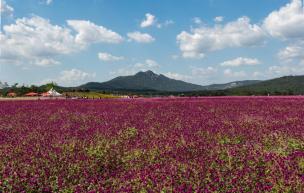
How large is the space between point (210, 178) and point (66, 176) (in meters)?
2.60

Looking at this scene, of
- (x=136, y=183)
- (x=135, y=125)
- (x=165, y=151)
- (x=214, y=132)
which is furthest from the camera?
(x=135, y=125)

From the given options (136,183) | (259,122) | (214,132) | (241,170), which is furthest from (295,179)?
(259,122)

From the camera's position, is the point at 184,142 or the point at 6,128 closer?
the point at 184,142

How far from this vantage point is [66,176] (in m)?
6.88

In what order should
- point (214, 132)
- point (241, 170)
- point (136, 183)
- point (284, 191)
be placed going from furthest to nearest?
point (214, 132), point (241, 170), point (136, 183), point (284, 191)

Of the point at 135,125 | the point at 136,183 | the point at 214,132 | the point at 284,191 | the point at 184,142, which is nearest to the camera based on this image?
the point at 284,191

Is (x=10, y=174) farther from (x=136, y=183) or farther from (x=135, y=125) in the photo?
(x=135, y=125)

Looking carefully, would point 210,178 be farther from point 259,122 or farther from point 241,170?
point 259,122

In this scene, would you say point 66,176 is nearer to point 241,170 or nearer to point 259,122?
point 241,170

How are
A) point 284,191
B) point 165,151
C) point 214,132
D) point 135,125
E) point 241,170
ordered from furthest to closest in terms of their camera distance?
1. point 135,125
2. point 214,132
3. point 165,151
4. point 241,170
5. point 284,191

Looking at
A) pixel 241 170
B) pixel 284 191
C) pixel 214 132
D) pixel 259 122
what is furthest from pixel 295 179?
pixel 259 122

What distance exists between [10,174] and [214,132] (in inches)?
237

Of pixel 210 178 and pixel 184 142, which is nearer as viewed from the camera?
pixel 210 178

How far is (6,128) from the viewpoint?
41.9ft
